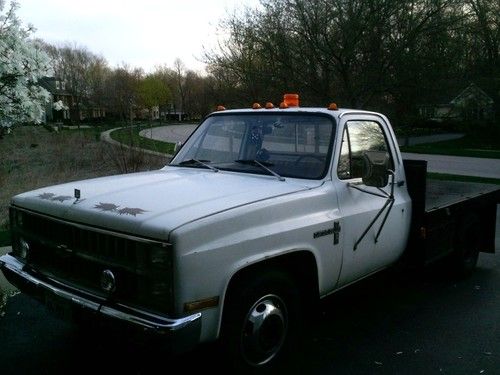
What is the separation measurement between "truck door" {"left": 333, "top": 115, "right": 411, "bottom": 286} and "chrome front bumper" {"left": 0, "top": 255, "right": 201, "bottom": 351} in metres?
1.57

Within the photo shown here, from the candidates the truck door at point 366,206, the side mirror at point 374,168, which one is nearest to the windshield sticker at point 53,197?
the truck door at point 366,206

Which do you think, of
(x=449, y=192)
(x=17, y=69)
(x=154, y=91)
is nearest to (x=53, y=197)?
(x=449, y=192)

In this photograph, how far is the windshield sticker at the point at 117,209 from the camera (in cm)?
312

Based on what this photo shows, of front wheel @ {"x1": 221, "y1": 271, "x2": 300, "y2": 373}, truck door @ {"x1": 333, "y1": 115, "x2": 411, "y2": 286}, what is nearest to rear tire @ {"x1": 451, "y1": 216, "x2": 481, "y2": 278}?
truck door @ {"x1": 333, "y1": 115, "x2": 411, "y2": 286}

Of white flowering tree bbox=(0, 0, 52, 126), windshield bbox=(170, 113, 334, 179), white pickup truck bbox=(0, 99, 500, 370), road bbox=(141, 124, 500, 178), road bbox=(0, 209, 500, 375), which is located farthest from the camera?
road bbox=(141, 124, 500, 178)

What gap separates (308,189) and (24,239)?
85.4 inches

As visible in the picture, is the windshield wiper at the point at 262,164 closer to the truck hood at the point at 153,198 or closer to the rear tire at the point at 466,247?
the truck hood at the point at 153,198

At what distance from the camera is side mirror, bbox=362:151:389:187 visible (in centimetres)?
393

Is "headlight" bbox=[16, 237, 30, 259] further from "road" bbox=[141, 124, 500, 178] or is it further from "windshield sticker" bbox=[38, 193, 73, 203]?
"road" bbox=[141, 124, 500, 178]

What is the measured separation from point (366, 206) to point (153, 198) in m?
1.80

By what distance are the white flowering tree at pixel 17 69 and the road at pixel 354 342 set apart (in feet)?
20.2

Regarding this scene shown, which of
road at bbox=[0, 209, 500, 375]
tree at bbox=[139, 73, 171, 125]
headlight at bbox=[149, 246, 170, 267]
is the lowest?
road at bbox=[0, 209, 500, 375]

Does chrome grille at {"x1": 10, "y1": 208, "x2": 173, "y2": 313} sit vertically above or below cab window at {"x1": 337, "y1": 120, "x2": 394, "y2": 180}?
below

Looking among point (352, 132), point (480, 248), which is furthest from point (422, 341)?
point (480, 248)
